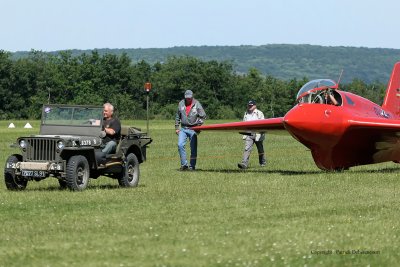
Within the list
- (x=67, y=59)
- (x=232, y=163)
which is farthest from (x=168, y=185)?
(x=67, y=59)

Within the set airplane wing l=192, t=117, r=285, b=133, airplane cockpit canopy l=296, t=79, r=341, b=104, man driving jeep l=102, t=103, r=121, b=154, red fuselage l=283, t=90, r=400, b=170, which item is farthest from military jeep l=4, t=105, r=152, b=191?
airplane wing l=192, t=117, r=285, b=133

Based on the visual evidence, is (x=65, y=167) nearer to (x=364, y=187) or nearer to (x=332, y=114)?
(x=364, y=187)

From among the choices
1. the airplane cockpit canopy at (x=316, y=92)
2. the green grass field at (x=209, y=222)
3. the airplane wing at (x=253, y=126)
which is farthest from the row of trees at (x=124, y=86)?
the green grass field at (x=209, y=222)

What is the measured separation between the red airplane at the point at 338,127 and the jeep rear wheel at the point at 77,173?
199 inches

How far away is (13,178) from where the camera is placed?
1530cm

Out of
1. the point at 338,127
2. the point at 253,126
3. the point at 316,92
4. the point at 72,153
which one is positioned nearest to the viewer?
the point at 72,153

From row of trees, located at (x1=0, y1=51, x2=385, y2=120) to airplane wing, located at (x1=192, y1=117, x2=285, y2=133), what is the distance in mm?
66767

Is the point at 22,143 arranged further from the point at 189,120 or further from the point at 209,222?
the point at 189,120

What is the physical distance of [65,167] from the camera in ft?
49.3

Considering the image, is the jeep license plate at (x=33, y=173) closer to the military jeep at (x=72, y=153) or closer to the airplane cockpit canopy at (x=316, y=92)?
the military jeep at (x=72, y=153)

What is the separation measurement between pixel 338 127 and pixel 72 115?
5939 mm

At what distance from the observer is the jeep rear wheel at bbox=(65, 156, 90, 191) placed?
14945 mm

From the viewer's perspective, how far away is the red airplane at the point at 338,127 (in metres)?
18.8

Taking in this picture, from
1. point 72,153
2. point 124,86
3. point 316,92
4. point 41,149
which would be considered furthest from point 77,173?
point 124,86
